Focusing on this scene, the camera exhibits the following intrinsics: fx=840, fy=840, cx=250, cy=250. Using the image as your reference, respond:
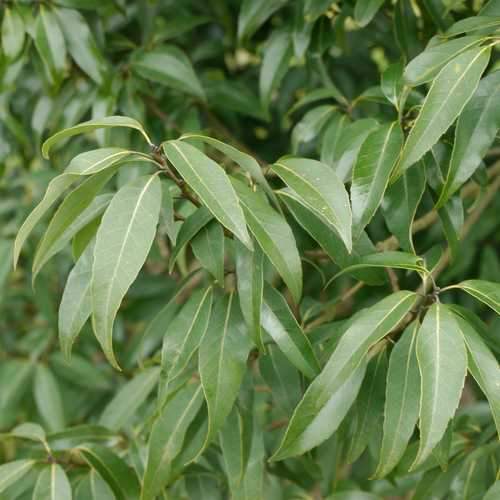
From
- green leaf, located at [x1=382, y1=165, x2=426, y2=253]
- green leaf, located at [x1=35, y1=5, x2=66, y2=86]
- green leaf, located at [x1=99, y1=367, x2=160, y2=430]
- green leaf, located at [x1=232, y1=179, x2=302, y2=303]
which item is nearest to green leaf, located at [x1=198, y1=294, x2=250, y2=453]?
green leaf, located at [x1=232, y1=179, x2=302, y2=303]

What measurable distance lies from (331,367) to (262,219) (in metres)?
0.17

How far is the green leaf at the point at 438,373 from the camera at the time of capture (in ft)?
2.51

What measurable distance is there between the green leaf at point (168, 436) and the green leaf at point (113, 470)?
95 mm

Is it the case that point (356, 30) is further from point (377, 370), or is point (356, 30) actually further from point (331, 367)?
point (331, 367)

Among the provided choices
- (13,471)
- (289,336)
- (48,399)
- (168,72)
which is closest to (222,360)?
(289,336)

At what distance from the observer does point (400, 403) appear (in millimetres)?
861

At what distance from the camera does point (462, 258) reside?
5.24 ft

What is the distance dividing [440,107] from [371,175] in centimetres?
11

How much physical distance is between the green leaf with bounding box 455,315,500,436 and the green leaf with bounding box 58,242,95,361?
40 cm

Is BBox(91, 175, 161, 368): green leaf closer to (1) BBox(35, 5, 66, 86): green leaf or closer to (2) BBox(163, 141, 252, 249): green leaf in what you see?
(2) BBox(163, 141, 252, 249): green leaf

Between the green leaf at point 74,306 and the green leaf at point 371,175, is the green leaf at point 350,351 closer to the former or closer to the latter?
the green leaf at point 371,175

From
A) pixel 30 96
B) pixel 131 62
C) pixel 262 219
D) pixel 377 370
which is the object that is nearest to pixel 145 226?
pixel 262 219

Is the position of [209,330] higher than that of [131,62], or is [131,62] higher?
[131,62]

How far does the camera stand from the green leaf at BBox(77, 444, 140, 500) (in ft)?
3.58
